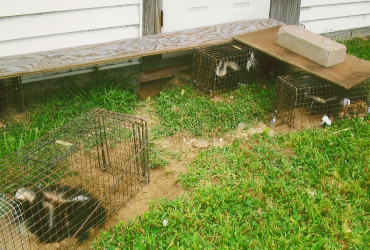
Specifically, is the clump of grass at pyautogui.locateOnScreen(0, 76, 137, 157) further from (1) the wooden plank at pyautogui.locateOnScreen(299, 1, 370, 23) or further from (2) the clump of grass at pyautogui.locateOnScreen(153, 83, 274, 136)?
(1) the wooden plank at pyautogui.locateOnScreen(299, 1, 370, 23)

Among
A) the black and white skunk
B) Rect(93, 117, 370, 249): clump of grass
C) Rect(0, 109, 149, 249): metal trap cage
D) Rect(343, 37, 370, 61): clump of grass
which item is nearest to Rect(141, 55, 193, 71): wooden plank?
Rect(0, 109, 149, 249): metal trap cage

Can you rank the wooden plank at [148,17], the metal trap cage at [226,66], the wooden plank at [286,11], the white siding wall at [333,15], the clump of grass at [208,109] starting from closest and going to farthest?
the clump of grass at [208,109] < the wooden plank at [148,17] < the metal trap cage at [226,66] < the wooden plank at [286,11] < the white siding wall at [333,15]

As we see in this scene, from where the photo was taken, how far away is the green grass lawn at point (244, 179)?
3746 mm

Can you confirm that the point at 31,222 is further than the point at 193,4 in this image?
No

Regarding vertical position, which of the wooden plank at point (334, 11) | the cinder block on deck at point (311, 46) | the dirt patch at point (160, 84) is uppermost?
the wooden plank at point (334, 11)

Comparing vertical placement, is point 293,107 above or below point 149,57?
below

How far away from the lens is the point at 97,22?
5.39 m

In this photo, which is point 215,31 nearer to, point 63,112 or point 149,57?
point 149,57

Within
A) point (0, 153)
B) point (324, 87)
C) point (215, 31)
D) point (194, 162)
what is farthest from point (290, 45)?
point (0, 153)

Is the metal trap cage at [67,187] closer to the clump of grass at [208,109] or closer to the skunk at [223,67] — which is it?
the clump of grass at [208,109]

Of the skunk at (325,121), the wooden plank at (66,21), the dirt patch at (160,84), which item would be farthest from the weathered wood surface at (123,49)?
the skunk at (325,121)

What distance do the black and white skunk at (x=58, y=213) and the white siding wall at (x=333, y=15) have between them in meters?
5.01

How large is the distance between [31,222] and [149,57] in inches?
120

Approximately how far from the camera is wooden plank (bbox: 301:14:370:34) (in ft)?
24.2
